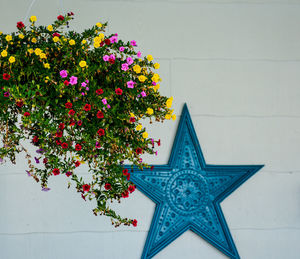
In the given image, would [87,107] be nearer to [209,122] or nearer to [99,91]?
[99,91]

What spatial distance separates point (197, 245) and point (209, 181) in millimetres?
362

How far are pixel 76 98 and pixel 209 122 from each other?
3.86ft

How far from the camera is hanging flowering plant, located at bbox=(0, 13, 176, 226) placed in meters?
1.30

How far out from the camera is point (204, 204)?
229 cm

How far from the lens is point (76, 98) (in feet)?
4.36

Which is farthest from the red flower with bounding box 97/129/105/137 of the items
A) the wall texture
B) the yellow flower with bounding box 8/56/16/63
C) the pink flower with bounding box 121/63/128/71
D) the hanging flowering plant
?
the wall texture

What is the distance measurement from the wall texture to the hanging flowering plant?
0.92 meters

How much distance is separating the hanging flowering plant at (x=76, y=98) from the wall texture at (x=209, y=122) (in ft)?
3.02

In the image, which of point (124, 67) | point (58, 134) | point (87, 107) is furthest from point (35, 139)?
point (124, 67)

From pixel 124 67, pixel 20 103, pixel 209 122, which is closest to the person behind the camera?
pixel 20 103

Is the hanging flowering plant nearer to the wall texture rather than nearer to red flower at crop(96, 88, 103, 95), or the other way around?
red flower at crop(96, 88, 103, 95)

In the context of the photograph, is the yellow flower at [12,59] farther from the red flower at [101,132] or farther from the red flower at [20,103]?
the red flower at [101,132]

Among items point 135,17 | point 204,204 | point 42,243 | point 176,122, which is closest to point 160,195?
point 204,204

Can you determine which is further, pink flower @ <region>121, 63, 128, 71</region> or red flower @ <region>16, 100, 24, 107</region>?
pink flower @ <region>121, 63, 128, 71</region>
